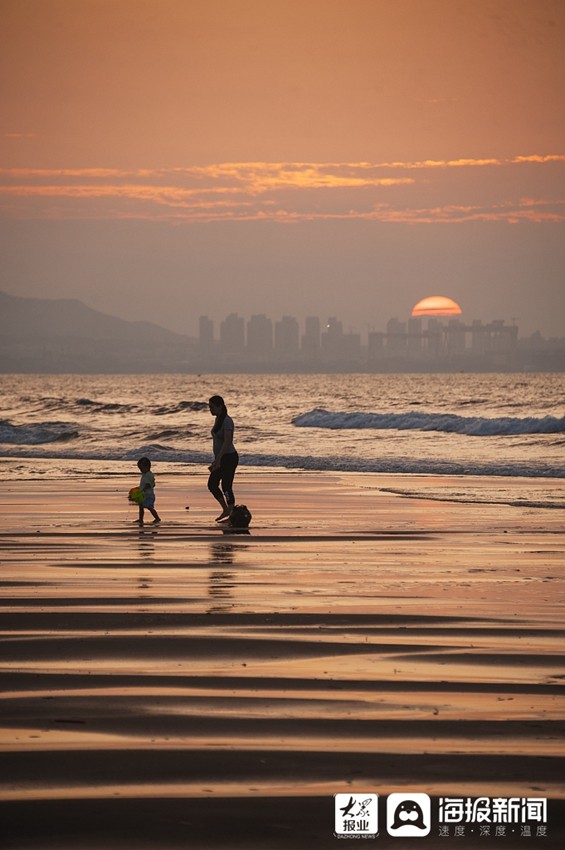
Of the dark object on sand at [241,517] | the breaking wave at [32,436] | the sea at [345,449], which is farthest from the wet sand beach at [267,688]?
the breaking wave at [32,436]

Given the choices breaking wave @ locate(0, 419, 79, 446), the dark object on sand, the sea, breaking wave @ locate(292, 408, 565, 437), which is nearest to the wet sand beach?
the dark object on sand

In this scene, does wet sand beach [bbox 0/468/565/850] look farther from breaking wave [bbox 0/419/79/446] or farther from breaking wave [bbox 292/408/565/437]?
breaking wave [bbox 292/408/565/437]

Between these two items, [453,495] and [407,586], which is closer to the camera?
[407,586]

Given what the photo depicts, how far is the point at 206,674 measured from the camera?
661 cm

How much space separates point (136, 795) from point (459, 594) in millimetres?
5212

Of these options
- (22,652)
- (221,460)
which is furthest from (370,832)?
(221,460)

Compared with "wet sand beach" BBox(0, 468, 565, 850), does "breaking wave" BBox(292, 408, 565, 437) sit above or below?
below

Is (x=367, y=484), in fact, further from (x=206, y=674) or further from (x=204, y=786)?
(x=204, y=786)

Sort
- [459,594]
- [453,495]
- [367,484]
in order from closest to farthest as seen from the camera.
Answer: [459,594] < [453,495] < [367,484]

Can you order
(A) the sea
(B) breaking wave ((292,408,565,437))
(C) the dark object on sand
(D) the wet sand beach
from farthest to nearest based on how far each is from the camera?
(B) breaking wave ((292,408,565,437)) → (A) the sea → (C) the dark object on sand → (D) the wet sand beach

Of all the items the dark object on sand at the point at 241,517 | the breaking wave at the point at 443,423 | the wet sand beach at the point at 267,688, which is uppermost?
the wet sand beach at the point at 267,688

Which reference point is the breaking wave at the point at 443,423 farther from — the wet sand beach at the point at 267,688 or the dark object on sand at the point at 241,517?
the wet sand beach at the point at 267,688

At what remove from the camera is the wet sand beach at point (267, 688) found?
14.9ft

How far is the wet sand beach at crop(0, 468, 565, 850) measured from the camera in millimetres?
4539
